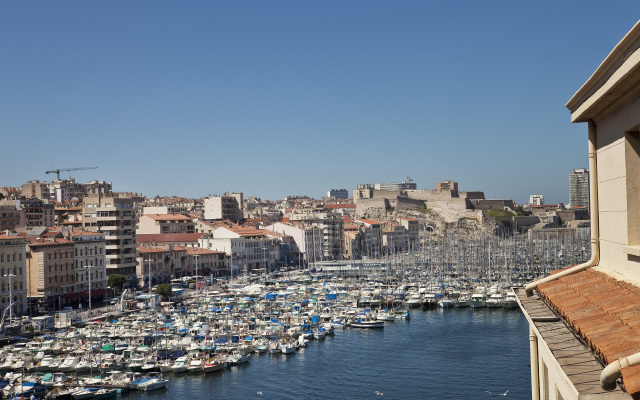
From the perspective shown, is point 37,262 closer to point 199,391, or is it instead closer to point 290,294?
point 290,294

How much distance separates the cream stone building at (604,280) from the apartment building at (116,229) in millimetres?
42262

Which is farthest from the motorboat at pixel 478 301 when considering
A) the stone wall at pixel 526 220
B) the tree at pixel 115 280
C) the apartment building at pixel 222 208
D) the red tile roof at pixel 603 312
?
the stone wall at pixel 526 220

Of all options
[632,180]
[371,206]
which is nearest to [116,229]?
[632,180]

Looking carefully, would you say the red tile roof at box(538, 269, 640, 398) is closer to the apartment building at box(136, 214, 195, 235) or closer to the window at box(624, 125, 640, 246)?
the window at box(624, 125, 640, 246)

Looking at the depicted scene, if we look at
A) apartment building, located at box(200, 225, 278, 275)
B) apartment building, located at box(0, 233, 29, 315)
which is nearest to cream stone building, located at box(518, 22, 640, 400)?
apartment building, located at box(0, 233, 29, 315)

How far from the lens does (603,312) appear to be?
2.28m

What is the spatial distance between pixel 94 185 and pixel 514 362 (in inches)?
2842

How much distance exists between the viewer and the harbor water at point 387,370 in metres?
20.0

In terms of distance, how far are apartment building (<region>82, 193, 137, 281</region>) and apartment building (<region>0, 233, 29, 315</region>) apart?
34.2ft

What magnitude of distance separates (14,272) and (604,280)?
32.9 m

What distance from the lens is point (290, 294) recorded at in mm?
39438

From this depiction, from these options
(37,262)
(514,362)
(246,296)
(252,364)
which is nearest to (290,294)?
(246,296)

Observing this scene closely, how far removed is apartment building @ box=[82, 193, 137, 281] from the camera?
43750mm

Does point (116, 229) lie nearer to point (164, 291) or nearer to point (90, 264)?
point (90, 264)
